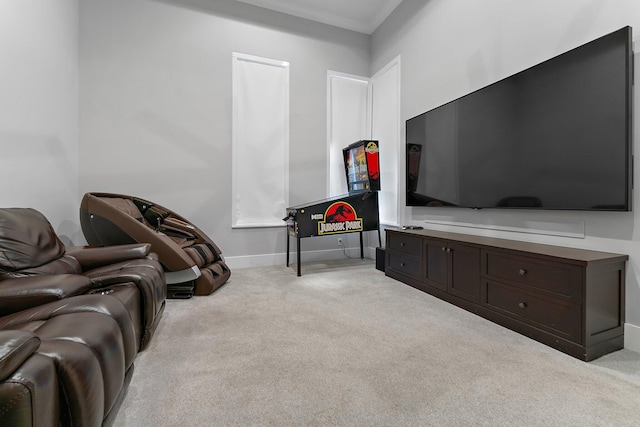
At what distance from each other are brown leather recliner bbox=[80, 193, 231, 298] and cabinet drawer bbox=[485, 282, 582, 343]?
8.06 ft

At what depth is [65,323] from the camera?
102cm

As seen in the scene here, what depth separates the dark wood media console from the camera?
1.71 m

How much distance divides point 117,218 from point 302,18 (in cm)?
367

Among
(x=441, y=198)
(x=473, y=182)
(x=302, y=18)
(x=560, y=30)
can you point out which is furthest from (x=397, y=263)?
(x=302, y=18)

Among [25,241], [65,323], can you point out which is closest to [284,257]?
[25,241]

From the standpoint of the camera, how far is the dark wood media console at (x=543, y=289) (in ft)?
5.62

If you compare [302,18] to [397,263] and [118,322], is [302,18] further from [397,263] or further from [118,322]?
[118,322]

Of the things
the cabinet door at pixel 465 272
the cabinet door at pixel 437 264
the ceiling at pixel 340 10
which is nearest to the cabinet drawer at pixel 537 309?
the cabinet door at pixel 465 272

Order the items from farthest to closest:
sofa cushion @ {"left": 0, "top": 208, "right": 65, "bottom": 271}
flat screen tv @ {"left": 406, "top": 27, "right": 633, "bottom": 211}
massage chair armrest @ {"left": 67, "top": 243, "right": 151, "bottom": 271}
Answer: massage chair armrest @ {"left": 67, "top": 243, "right": 151, "bottom": 271}
flat screen tv @ {"left": 406, "top": 27, "right": 633, "bottom": 211}
sofa cushion @ {"left": 0, "top": 208, "right": 65, "bottom": 271}

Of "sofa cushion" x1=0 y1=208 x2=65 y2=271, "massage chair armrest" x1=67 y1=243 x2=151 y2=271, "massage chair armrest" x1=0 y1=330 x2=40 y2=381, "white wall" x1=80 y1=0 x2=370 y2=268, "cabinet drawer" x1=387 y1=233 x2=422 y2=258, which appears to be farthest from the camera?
"white wall" x1=80 y1=0 x2=370 y2=268

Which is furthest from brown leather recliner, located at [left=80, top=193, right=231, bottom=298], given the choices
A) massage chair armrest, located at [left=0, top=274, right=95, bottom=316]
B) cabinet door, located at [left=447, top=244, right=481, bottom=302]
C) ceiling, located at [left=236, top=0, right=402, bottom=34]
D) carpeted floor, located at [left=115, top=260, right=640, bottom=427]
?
ceiling, located at [left=236, top=0, right=402, bottom=34]

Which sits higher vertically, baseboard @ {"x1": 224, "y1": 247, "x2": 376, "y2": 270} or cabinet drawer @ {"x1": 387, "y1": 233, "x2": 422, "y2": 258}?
cabinet drawer @ {"x1": 387, "y1": 233, "x2": 422, "y2": 258}

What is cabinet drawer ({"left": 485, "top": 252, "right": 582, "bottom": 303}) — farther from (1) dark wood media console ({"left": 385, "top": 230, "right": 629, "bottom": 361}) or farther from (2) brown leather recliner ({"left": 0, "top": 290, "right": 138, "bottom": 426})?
(2) brown leather recliner ({"left": 0, "top": 290, "right": 138, "bottom": 426})

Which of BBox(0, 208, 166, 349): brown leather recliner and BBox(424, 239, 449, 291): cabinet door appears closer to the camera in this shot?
BBox(0, 208, 166, 349): brown leather recliner
